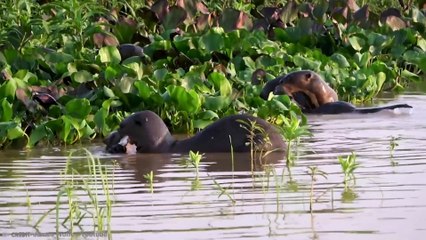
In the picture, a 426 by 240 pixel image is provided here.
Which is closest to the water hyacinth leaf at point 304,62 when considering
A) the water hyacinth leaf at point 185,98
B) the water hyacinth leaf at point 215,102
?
the water hyacinth leaf at point 215,102

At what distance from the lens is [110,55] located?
10992 millimetres

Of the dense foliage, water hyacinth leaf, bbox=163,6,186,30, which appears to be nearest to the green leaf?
the dense foliage

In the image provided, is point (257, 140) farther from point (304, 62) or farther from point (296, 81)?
point (304, 62)

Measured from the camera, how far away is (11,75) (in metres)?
9.82

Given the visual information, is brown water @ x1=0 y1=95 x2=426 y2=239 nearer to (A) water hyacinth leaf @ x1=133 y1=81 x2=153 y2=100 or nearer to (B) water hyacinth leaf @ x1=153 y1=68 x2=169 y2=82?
(A) water hyacinth leaf @ x1=133 y1=81 x2=153 y2=100

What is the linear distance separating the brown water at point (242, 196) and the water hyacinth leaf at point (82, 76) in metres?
1.34

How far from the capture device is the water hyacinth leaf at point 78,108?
9102 mm

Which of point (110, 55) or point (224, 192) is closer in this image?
point (224, 192)

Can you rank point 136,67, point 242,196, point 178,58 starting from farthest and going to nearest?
point 178,58 → point 136,67 → point 242,196

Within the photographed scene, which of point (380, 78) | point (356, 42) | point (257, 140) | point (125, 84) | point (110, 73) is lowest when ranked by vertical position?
point (257, 140)

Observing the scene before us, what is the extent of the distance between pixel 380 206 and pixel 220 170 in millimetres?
1683

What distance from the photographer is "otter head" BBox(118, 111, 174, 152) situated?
8.67 meters

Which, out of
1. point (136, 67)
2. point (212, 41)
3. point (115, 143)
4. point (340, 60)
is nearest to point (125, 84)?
point (136, 67)

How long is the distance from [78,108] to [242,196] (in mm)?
2907
